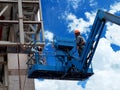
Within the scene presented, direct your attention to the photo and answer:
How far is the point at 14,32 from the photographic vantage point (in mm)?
24594

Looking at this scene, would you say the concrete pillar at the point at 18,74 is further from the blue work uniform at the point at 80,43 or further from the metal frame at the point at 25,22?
the blue work uniform at the point at 80,43

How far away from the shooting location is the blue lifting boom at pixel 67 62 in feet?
56.0

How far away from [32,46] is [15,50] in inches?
173

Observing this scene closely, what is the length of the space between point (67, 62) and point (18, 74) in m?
6.17

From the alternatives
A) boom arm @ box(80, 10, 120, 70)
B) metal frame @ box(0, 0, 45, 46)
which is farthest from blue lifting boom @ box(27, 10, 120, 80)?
metal frame @ box(0, 0, 45, 46)

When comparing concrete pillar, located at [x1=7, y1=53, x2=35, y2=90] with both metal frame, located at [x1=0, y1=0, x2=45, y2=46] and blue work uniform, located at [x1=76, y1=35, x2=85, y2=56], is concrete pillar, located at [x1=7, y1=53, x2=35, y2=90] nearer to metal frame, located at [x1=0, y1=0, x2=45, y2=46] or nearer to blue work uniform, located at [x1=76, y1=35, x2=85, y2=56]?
metal frame, located at [x1=0, y1=0, x2=45, y2=46]

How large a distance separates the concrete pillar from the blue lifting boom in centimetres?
465

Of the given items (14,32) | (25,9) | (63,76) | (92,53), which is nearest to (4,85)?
(14,32)

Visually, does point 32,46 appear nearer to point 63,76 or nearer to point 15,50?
point 63,76

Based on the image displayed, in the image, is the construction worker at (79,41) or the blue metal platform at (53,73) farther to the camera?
the blue metal platform at (53,73)

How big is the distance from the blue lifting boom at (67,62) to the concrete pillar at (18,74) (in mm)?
4651

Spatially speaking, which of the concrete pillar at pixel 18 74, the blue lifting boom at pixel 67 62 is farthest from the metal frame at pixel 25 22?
the blue lifting boom at pixel 67 62

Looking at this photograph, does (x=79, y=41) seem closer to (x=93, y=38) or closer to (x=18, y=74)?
(x=93, y=38)

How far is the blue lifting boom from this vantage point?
1706 cm
